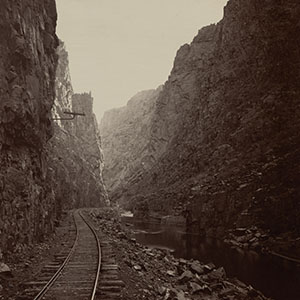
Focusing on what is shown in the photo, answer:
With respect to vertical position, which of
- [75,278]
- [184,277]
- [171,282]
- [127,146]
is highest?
[127,146]

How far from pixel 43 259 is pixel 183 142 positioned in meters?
68.2

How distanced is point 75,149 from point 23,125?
3411 inches

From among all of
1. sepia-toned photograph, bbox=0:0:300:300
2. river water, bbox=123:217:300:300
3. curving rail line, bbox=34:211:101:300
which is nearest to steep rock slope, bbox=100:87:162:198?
sepia-toned photograph, bbox=0:0:300:300

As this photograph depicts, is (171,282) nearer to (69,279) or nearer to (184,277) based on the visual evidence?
(184,277)

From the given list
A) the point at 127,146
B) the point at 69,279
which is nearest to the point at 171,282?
the point at 69,279

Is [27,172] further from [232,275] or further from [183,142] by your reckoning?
[183,142]

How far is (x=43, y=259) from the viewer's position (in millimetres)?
16891

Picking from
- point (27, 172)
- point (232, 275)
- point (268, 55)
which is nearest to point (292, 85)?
point (268, 55)

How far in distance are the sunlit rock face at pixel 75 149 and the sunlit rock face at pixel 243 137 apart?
1629cm

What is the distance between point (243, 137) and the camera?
5756cm

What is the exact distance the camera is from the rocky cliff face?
1747 cm

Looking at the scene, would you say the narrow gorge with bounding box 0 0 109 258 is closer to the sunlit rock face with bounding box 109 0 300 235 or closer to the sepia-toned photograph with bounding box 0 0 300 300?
the sepia-toned photograph with bounding box 0 0 300 300

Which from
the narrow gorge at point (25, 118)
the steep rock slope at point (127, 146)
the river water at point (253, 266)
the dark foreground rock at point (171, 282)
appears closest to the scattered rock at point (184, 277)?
the dark foreground rock at point (171, 282)

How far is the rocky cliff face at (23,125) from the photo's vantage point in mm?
17469
